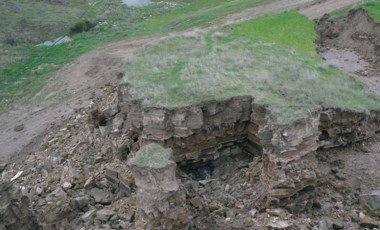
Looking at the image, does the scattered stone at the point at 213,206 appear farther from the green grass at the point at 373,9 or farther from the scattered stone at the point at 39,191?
the green grass at the point at 373,9

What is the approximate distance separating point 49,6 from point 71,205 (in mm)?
31976

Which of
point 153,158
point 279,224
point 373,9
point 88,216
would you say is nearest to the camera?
point 153,158

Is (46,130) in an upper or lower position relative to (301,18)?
lower

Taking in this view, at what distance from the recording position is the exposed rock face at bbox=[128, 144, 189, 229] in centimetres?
1484

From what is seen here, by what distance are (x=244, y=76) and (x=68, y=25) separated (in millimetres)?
24009

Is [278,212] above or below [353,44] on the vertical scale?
below

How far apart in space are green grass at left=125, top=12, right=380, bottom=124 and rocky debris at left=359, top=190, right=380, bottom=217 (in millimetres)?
2843

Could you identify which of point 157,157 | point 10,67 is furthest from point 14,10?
point 157,157

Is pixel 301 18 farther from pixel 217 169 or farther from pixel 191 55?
pixel 217 169

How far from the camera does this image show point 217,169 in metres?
18.2

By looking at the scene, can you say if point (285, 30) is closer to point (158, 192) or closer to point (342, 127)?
point (342, 127)

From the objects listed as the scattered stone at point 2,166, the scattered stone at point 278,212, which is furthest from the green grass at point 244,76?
the scattered stone at point 2,166

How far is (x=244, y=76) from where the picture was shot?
19891 millimetres

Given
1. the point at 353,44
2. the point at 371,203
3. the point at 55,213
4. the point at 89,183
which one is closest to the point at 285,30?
the point at 353,44
